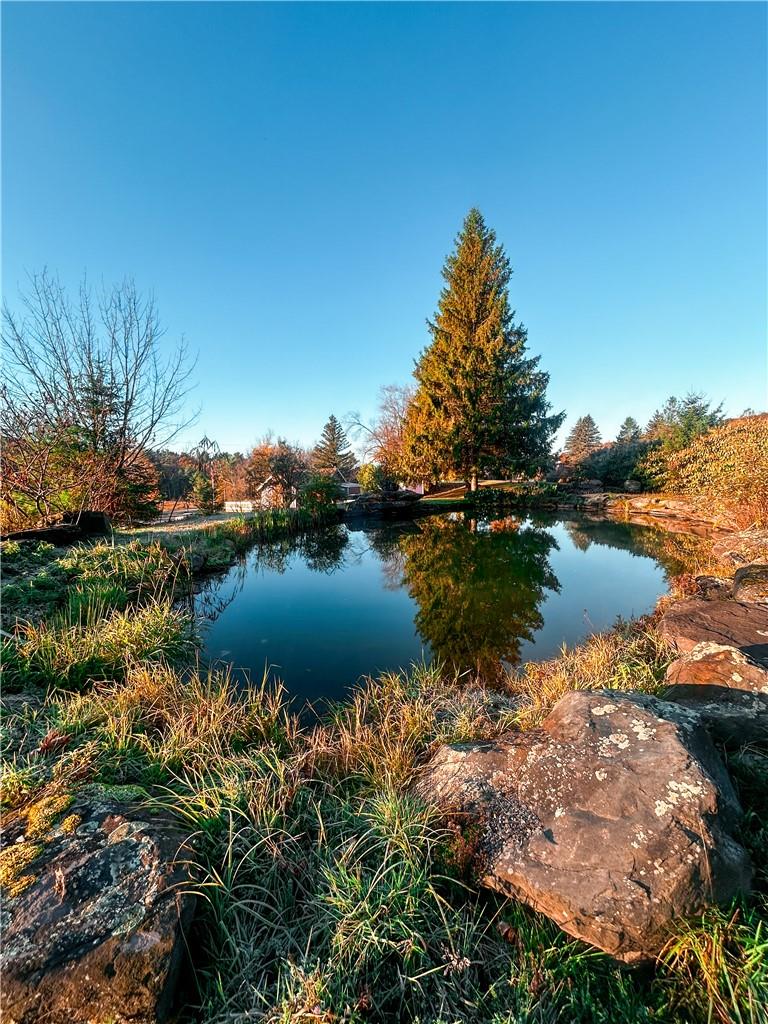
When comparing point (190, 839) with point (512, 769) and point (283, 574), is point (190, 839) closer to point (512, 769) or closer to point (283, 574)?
point (512, 769)

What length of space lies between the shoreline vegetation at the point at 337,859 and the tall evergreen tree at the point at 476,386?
703 inches

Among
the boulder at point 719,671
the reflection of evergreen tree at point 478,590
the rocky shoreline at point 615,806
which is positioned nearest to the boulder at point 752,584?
the reflection of evergreen tree at point 478,590

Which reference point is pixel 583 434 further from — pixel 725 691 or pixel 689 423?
pixel 725 691

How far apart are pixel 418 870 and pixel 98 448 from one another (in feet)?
30.8

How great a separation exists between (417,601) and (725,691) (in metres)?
4.56

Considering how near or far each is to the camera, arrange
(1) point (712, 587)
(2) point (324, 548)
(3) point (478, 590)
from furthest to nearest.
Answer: (2) point (324, 548)
(3) point (478, 590)
(1) point (712, 587)

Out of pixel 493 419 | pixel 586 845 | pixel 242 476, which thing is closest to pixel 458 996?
pixel 586 845

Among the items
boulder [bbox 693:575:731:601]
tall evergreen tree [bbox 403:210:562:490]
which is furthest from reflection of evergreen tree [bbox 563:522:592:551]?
tall evergreen tree [bbox 403:210:562:490]

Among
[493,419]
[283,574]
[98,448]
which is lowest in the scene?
[283,574]

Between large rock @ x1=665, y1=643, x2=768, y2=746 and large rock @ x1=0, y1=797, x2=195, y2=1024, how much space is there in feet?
8.19

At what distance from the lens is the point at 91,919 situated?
122 cm

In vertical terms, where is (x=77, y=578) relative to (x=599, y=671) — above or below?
above

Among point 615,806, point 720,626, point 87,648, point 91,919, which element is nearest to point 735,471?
point 720,626

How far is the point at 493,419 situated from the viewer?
799 inches
